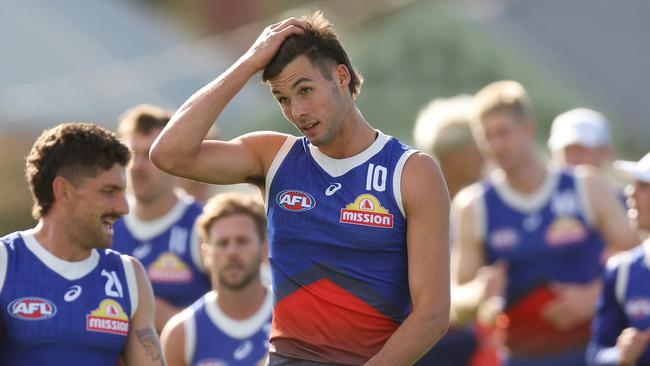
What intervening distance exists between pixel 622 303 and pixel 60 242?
319 centimetres

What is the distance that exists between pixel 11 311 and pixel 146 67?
14989 millimetres

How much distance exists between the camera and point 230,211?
823 cm

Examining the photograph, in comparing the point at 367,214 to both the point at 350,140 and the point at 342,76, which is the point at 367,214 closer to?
the point at 350,140

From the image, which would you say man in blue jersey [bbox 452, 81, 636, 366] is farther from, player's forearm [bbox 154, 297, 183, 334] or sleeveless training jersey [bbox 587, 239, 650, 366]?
player's forearm [bbox 154, 297, 183, 334]

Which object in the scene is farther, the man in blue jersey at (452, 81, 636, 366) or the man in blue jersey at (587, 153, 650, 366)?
the man in blue jersey at (452, 81, 636, 366)

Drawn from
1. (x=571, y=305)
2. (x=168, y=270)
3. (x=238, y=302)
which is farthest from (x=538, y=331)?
(x=168, y=270)

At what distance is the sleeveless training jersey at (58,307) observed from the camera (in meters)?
5.89

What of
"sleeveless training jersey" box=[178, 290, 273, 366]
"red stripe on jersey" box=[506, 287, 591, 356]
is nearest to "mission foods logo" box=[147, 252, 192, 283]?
"sleeveless training jersey" box=[178, 290, 273, 366]

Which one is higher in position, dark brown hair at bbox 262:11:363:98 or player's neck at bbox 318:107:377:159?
dark brown hair at bbox 262:11:363:98

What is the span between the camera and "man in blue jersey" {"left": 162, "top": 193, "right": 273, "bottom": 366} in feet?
25.9

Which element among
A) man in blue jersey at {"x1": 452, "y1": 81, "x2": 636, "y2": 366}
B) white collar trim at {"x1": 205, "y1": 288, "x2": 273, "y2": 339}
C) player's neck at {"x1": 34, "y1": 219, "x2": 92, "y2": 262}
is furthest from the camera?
man in blue jersey at {"x1": 452, "y1": 81, "x2": 636, "y2": 366}

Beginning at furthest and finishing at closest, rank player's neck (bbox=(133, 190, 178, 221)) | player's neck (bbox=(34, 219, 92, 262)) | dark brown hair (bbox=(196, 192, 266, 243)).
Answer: player's neck (bbox=(133, 190, 178, 221))
dark brown hair (bbox=(196, 192, 266, 243))
player's neck (bbox=(34, 219, 92, 262))

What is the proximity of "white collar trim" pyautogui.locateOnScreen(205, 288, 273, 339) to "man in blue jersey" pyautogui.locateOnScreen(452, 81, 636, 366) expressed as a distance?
1960 mm

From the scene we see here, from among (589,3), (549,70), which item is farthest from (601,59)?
(549,70)
